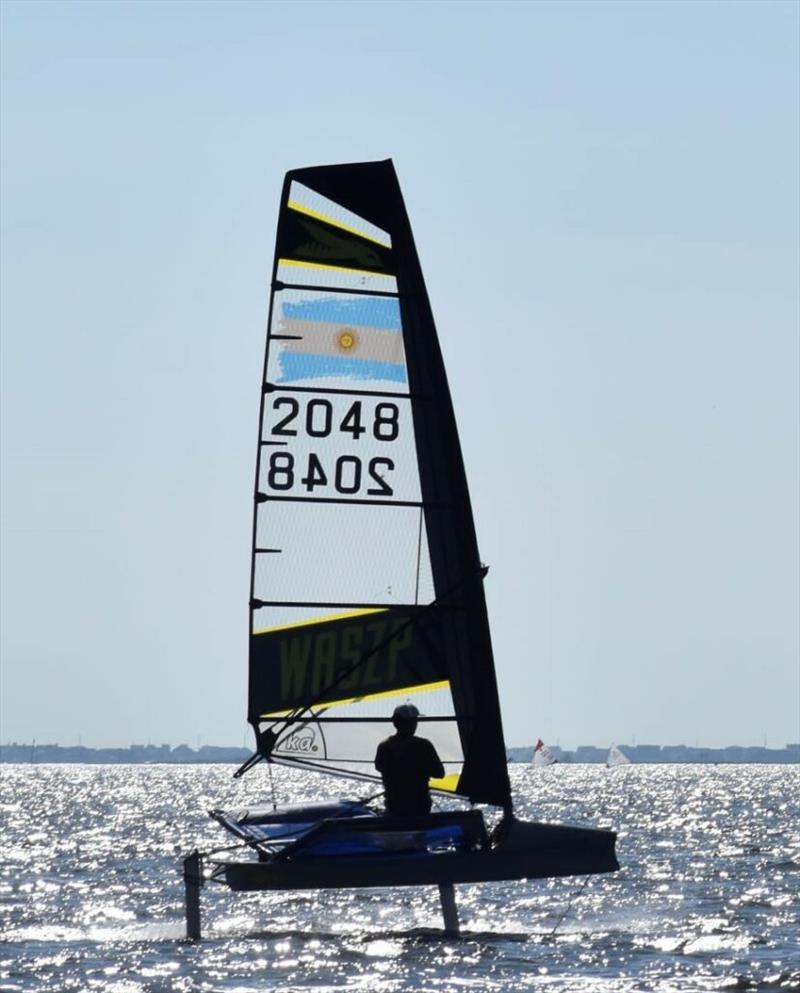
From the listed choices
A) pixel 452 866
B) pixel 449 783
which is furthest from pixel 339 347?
pixel 452 866

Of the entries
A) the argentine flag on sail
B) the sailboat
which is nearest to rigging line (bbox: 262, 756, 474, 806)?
the sailboat

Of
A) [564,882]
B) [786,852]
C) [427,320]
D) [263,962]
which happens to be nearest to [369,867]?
[263,962]

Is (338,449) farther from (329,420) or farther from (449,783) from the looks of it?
(449,783)

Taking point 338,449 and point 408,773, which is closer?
point 408,773

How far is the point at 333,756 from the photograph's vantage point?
62.2ft

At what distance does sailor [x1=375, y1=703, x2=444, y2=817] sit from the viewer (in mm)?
18000

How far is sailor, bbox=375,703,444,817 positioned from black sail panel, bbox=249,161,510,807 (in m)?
0.77

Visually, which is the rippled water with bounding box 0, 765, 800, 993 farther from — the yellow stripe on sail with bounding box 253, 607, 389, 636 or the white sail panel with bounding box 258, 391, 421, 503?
the white sail panel with bounding box 258, 391, 421, 503

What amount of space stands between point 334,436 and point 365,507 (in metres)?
0.70

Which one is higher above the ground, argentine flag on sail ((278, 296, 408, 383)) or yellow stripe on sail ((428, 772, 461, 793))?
argentine flag on sail ((278, 296, 408, 383))

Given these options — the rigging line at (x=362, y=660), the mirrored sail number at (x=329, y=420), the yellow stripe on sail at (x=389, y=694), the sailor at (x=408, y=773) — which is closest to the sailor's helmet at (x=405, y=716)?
the sailor at (x=408, y=773)

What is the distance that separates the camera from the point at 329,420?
62.8 ft

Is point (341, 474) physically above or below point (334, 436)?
below

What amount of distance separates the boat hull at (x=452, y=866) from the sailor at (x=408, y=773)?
2.88 feet
